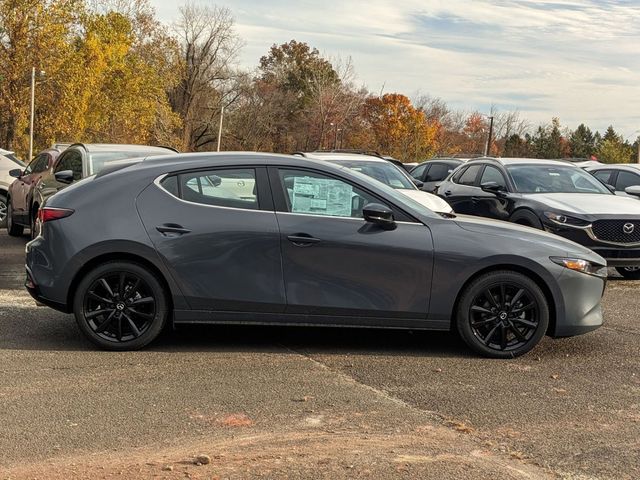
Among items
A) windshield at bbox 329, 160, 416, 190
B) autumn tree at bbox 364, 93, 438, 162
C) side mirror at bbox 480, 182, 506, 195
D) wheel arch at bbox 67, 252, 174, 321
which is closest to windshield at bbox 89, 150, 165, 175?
windshield at bbox 329, 160, 416, 190

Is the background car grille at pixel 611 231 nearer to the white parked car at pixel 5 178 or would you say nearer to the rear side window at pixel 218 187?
the rear side window at pixel 218 187

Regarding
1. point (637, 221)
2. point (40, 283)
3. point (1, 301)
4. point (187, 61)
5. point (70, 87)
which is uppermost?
point (187, 61)

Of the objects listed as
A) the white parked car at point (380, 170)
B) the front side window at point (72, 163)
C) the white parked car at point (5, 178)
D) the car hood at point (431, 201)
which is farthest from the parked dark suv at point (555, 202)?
the white parked car at point (5, 178)

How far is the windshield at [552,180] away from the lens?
11211mm

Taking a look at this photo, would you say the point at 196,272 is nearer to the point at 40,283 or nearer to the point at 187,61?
the point at 40,283

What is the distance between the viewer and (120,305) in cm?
594

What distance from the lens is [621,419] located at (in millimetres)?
4754

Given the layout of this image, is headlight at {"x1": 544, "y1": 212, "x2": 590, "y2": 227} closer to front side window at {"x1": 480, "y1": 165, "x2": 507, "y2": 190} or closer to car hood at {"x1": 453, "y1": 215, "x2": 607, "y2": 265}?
front side window at {"x1": 480, "y1": 165, "x2": 507, "y2": 190}

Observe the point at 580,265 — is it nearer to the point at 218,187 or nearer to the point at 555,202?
the point at 218,187

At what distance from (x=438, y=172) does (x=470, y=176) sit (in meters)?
7.56

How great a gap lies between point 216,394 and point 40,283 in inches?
76.5

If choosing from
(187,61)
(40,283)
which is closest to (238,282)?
(40,283)

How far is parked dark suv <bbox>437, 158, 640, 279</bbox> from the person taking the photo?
988cm

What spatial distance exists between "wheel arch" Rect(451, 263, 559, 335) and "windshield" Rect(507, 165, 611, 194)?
5.21m
